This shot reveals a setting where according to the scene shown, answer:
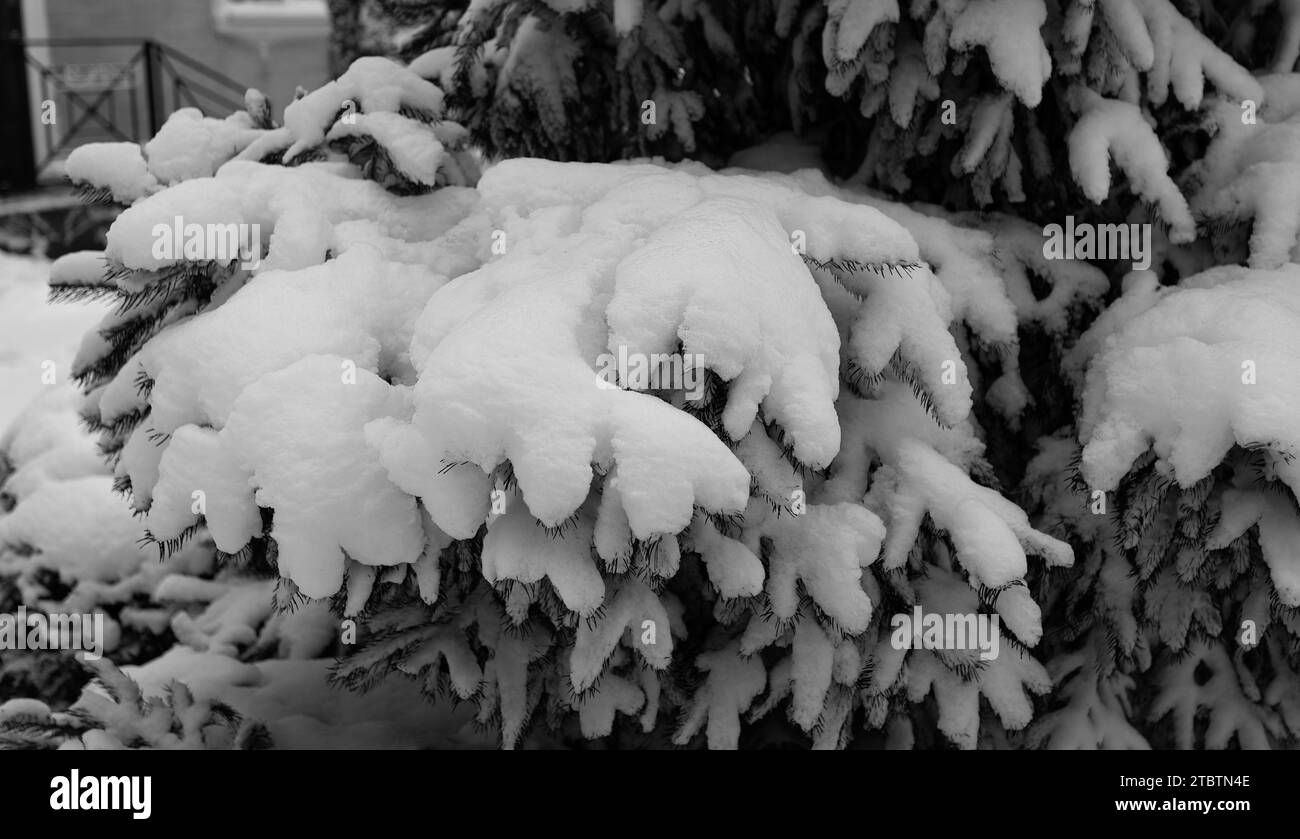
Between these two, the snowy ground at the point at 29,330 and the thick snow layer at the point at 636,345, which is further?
the snowy ground at the point at 29,330

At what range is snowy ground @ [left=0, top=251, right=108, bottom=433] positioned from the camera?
7.82 meters

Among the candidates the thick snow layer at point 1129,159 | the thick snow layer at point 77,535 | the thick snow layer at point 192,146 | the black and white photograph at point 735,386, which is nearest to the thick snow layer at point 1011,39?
the black and white photograph at point 735,386

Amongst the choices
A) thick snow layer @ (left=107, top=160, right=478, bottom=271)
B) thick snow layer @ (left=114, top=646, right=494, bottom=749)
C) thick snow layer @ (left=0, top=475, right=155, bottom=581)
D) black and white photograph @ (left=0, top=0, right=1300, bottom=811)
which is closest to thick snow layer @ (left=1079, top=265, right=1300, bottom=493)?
black and white photograph @ (left=0, top=0, right=1300, bottom=811)

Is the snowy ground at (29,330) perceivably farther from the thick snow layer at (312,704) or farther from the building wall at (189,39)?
the thick snow layer at (312,704)

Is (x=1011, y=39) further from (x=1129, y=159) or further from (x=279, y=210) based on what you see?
(x=279, y=210)

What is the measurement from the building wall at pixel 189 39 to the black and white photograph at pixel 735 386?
10.5m

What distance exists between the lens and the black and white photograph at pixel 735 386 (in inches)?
84.1

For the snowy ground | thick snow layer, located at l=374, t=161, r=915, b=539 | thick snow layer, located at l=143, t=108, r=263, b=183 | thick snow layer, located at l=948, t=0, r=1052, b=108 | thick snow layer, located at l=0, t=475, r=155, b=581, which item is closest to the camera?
thick snow layer, located at l=374, t=161, r=915, b=539

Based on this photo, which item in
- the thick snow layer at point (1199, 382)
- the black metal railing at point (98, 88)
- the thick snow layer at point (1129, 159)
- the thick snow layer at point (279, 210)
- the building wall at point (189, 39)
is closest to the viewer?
the thick snow layer at point (1199, 382)

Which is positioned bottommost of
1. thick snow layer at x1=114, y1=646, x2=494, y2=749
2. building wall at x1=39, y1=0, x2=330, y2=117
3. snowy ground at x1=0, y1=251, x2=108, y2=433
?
snowy ground at x1=0, y1=251, x2=108, y2=433

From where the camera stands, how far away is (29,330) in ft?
29.1

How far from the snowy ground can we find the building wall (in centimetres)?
399

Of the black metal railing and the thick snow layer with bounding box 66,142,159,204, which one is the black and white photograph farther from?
the black metal railing
